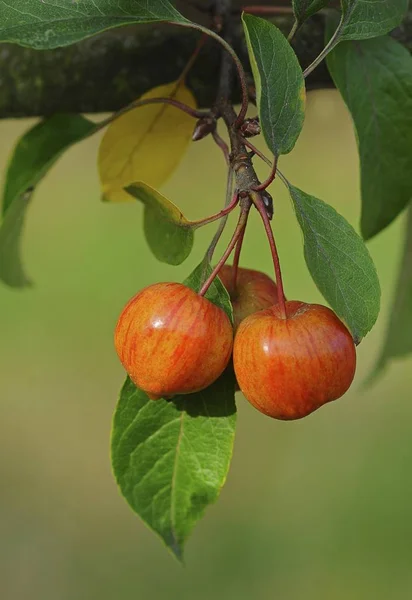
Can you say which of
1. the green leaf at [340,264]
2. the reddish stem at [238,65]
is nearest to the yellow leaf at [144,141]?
the reddish stem at [238,65]

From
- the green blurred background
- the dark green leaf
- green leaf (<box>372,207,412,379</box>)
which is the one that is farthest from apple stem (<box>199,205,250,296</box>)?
the green blurred background

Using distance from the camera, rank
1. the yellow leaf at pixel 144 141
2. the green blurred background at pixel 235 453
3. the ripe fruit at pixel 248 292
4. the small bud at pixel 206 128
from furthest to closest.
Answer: the green blurred background at pixel 235 453 → the yellow leaf at pixel 144 141 → the small bud at pixel 206 128 → the ripe fruit at pixel 248 292

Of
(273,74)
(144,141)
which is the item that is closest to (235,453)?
(144,141)

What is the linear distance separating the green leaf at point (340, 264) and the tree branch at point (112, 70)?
389mm

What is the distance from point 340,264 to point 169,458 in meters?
0.24

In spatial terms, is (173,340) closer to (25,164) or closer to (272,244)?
(272,244)

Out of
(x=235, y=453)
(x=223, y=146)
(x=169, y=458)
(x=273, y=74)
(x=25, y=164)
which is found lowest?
(x=235, y=453)

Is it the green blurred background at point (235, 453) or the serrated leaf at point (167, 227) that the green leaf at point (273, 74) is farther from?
the green blurred background at point (235, 453)

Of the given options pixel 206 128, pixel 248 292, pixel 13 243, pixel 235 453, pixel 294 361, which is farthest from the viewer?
pixel 235 453

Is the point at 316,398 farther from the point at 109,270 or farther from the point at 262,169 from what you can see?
the point at 109,270

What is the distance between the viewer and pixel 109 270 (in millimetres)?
2549

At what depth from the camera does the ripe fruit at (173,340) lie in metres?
0.58

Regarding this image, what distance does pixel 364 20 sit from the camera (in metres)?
0.70

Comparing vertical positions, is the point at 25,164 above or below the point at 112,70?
below
